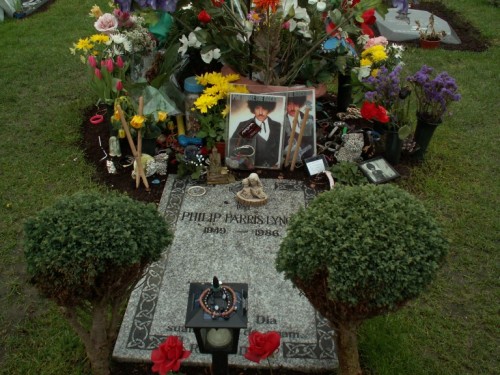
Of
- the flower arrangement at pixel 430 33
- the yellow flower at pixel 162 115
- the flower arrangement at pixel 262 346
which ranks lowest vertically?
the flower arrangement at pixel 430 33

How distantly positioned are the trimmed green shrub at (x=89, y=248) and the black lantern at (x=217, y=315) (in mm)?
375

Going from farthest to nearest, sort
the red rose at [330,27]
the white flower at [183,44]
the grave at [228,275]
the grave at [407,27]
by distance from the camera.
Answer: the grave at [407,27], the white flower at [183,44], the red rose at [330,27], the grave at [228,275]

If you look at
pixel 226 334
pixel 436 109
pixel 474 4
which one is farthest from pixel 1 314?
pixel 474 4

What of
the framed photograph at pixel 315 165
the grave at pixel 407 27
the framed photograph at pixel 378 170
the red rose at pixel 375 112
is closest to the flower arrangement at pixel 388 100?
the red rose at pixel 375 112

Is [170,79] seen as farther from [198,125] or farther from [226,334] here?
[226,334]

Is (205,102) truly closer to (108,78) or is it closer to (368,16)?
(108,78)

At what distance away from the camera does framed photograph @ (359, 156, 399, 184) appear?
454 centimetres

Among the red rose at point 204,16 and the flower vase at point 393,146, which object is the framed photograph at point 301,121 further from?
the red rose at point 204,16

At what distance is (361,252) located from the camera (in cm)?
224

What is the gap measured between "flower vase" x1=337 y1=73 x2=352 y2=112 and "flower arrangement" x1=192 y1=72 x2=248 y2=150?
1.41m

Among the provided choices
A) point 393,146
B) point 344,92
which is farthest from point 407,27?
point 393,146

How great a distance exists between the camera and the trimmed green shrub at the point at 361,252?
2227mm

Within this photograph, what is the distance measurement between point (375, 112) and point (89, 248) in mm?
3266

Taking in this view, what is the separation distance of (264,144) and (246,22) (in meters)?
1.23
